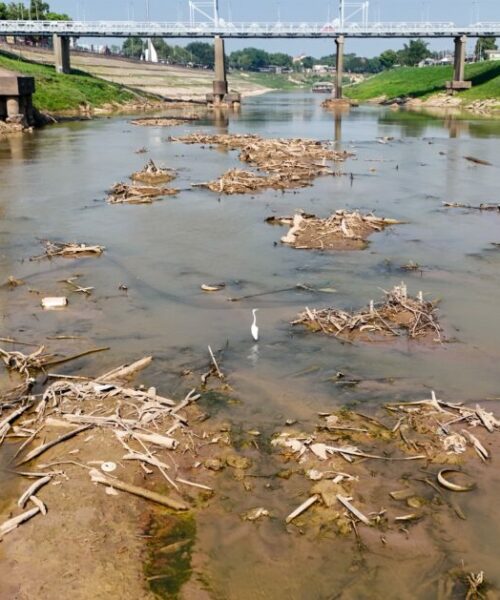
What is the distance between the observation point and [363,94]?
129 metres

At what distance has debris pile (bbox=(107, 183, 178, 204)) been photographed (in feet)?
73.2

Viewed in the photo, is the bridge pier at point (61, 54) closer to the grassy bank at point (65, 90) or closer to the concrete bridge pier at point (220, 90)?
the grassy bank at point (65, 90)

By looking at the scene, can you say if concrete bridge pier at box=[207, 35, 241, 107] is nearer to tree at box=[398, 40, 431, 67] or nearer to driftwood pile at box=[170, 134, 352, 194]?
driftwood pile at box=[170, 134, 352, 194]

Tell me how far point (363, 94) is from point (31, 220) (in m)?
121

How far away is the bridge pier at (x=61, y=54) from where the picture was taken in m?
90.6

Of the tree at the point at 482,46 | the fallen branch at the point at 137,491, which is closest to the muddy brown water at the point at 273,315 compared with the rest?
the fallen branch at the point at 137,491

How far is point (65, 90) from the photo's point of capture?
75.9 meters

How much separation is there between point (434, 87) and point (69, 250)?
100082mm

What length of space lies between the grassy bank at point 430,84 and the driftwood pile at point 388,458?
8553cm

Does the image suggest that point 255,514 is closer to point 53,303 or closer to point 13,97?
point 53,303

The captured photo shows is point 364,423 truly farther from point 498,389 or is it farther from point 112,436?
point 112,436

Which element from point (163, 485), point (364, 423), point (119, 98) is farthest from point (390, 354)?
point (119, 98)

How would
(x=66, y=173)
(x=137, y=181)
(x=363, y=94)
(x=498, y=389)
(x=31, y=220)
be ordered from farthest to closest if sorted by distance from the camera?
(x=363, y=94), (x=66, y=173), (x=137, y=181), (x=31, y=220), (x=498, y=389)

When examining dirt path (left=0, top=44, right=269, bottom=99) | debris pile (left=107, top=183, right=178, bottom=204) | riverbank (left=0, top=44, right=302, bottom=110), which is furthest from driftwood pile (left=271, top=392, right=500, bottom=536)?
dirt path (left=0, top=44, right=269, bottom=99)
